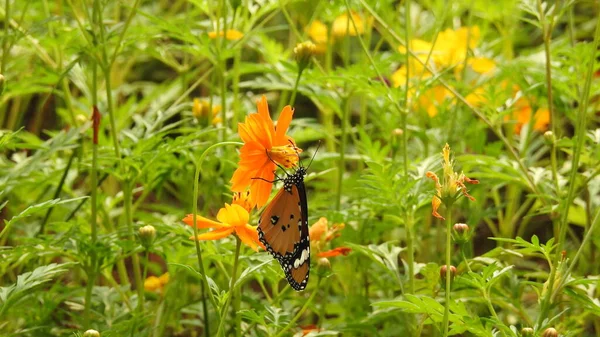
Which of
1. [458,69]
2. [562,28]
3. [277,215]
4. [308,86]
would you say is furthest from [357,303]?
[562,28]

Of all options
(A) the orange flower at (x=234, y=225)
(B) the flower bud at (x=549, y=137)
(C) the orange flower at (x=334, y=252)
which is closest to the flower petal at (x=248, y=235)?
(A) the orange flower at (x=234, y=225)

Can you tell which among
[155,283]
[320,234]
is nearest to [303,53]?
[320,234]

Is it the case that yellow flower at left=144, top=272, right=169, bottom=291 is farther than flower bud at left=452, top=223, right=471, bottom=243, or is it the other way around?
yellow flower at left=144, top=272, right=169, bottom=291

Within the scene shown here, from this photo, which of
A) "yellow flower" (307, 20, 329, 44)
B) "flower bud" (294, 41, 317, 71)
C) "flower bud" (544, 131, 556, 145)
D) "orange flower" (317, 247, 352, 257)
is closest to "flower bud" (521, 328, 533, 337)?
"orange flower" (317, 247, 352, 257)

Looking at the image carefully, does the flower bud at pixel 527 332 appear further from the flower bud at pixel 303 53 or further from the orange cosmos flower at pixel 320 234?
the flower bud at pixel 303 53

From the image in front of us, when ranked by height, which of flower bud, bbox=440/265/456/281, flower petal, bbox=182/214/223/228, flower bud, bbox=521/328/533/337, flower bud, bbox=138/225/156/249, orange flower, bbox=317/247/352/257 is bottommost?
flower bud, bbox=521/328/533/337

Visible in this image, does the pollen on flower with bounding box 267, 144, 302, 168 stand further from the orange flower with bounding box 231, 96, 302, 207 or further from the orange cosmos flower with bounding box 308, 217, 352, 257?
the orange cosmos flower with bounding box 308, 217, 352, 257
